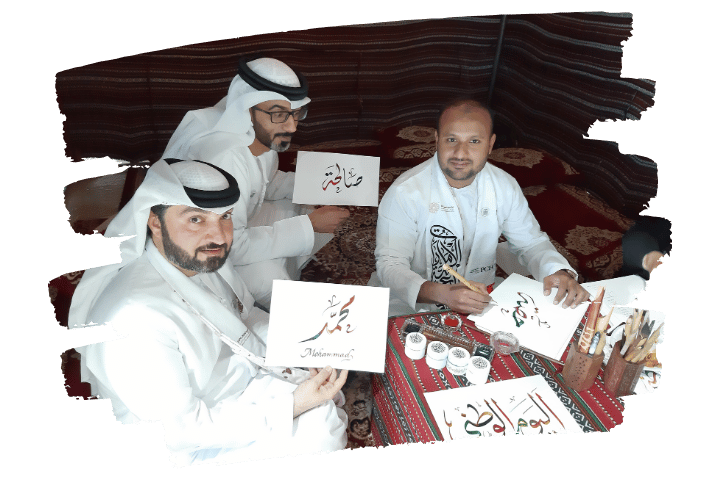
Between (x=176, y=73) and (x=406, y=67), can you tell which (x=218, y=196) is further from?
(x=406, y=67)

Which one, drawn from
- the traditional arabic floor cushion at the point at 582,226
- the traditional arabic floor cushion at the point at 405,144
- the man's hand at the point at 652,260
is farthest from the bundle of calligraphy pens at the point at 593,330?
the traditional arabic floor cushion at the point at 405,144

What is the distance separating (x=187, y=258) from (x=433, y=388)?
102cm

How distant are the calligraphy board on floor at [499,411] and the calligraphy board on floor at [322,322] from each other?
335mm

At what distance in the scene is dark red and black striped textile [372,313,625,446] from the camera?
1768mm

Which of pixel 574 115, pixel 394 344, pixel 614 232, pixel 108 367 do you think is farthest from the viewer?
pixel 614 232

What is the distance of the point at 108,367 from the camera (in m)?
1.73

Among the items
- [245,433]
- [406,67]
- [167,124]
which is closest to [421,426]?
[245,433]

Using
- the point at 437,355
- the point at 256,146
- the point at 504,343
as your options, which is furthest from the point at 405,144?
the point at 437,355

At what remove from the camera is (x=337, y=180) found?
295 cm

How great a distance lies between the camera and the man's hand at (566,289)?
220cm

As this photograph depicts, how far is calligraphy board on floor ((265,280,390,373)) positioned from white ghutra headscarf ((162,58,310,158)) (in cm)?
112

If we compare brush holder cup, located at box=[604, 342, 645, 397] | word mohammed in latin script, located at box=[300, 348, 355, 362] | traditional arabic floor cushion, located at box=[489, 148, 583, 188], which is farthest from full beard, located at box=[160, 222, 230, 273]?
traditional arabic floor cushion, located at box=[489, 148, 583, 188]

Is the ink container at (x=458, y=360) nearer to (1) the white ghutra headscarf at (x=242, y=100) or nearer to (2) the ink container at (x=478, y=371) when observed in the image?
(2) the ink container at (x=478, y=371)

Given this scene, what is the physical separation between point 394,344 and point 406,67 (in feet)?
6.21
